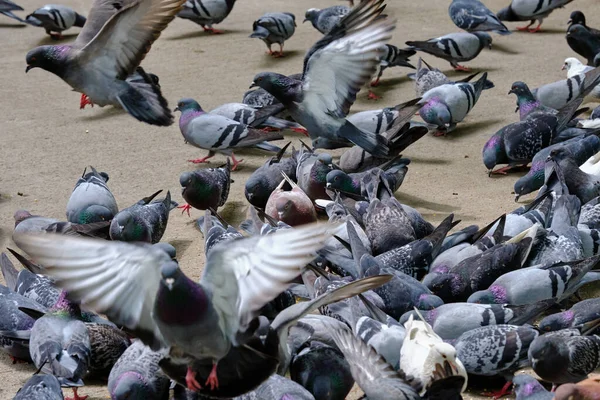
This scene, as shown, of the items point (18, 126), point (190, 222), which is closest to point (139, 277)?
point (190, 222)

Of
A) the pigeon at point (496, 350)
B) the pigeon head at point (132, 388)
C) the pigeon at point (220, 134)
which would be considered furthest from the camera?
the pigeon at point (220, 134)

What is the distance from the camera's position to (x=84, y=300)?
134 inches

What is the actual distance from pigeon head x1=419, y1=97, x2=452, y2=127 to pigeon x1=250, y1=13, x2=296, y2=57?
2.55 metres

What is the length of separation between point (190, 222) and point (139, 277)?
285 centimetres

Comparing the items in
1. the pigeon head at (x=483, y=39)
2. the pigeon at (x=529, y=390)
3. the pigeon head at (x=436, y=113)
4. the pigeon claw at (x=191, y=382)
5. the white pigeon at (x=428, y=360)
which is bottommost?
the pigeon head at (x=483, y=39)

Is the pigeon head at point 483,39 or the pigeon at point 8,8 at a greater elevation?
the pigeon head at point 483,39

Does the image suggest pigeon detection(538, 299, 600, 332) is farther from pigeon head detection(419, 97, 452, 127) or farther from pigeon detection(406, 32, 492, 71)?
pigeon detection(406, 32, 492, 71)

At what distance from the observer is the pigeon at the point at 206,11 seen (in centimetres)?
1020

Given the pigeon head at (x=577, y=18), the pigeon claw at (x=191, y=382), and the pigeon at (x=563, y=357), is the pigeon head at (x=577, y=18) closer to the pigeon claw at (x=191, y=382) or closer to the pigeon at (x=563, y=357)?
the pigeon at (x=563, y=357)

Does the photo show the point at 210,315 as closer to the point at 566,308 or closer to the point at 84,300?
the point at 84,300

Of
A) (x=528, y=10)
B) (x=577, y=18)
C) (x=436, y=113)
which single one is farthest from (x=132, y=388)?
(x=528, y=10)

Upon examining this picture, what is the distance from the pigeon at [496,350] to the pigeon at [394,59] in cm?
477

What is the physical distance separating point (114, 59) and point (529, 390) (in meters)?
3.37

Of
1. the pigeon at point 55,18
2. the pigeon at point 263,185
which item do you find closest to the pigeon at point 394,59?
the pigeon at point 263,185
